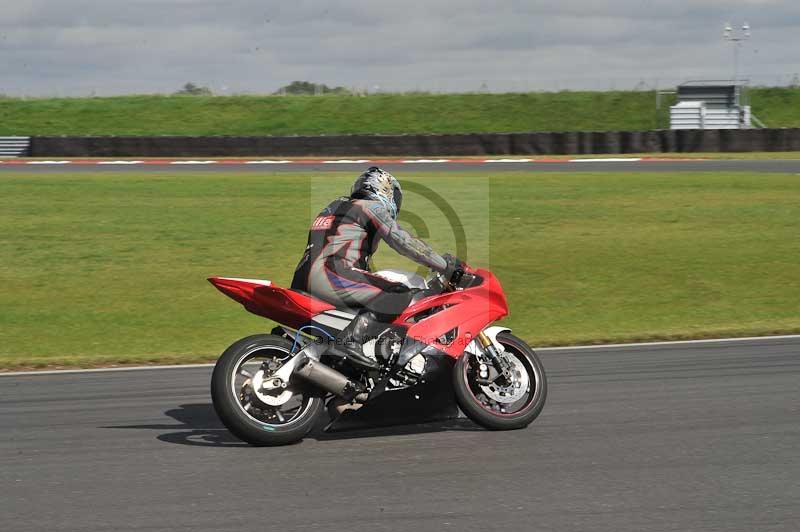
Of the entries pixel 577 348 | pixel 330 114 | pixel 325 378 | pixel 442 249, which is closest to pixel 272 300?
pixel 325 378

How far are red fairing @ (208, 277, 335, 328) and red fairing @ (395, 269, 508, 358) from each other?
0.57 m

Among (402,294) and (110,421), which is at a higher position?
(402,294)

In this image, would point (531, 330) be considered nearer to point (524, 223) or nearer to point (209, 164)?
point (524, 223)

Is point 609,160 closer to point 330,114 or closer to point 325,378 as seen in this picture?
point 330,114

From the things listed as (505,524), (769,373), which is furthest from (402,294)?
(769,373)

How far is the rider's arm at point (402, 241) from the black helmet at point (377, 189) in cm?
14

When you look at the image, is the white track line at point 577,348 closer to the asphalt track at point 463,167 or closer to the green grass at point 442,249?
the green grass at point 442,249

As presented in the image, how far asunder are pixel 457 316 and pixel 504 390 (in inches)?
24.2

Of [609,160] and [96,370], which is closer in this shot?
[96,370]

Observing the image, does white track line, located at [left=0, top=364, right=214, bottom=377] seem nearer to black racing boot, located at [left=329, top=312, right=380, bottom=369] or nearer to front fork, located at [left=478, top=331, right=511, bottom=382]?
black racing boot, located at [left=329, top=312, right=380, bottom=369]

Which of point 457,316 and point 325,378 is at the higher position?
point 457,316

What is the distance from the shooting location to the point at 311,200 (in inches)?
852

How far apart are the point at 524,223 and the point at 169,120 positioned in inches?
1263

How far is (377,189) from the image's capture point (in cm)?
675
